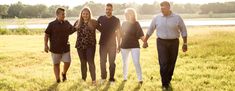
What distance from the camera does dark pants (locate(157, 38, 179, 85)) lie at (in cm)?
1149

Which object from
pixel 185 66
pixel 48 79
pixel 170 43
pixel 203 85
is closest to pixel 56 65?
pixel 48 79

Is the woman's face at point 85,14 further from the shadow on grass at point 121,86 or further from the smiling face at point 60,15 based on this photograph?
the shadow on grass at point 121,86

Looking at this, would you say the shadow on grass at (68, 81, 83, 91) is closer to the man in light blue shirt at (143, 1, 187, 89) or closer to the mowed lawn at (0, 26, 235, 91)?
the mowed lawn at (0, 26, 235, 91)

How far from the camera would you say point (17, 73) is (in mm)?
14695

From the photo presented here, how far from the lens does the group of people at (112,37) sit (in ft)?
37.5

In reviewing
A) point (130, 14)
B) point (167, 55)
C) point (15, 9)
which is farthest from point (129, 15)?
point (15, 9)

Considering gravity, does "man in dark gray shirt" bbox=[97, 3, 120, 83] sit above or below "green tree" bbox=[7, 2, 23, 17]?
above

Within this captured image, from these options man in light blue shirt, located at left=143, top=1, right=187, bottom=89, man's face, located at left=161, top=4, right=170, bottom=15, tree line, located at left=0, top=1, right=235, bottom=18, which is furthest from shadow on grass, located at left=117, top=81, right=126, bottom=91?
tree line, located at left=0, top=1, right=235, bottom=18

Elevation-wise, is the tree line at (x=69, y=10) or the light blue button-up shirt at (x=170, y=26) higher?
the light blue button-up shirt at (x=170, y=26)

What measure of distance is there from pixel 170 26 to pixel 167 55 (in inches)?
31.6

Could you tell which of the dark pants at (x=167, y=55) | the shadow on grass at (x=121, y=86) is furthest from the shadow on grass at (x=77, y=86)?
the dark pants at (x=167, y=55)

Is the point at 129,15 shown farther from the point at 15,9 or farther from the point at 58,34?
the point at 15,9

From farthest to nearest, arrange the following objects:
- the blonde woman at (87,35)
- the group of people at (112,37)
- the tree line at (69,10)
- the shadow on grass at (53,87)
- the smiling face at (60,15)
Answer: the tree line at (69,10) → the smiling face at (60,15) → the blonde woman at (87,35) → the shadow on grass at (53,87) → the group of people at (112,37)

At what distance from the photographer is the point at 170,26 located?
36.9 feet
